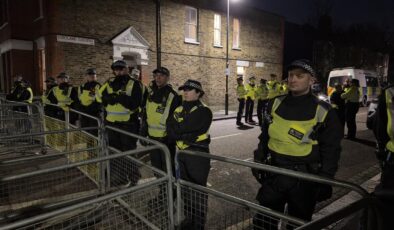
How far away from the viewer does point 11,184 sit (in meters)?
4.72

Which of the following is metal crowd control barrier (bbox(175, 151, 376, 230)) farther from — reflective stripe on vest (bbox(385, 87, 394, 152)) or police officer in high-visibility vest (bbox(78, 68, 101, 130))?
police officer in high-visibility vest (bbox(78, 68, 101, 130))

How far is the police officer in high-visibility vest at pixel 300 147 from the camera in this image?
262 centimetres

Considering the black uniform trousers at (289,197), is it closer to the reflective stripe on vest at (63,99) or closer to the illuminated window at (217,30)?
the reflective stripe on vest at (63,99)

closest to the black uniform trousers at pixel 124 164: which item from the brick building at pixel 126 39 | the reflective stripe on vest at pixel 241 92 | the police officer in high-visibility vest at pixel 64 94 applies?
the police officer in high-visibility vest at pixel 64 94

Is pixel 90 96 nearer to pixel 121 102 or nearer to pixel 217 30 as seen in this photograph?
pixel 121 102

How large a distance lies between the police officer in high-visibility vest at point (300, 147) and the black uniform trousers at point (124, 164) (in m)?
1.83

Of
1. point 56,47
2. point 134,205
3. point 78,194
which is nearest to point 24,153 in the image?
point 78,194

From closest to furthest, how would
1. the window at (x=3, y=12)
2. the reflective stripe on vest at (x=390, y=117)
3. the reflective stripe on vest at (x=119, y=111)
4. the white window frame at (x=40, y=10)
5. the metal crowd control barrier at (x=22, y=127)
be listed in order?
the reflective stripe on vest at (x=390, y=117), the reflective stripe on vest at (x=119, y=111), the metal crowd control barrier at (x=22, y=127), the white window frame at (x=40, y=10), the window at (x=3, y=12)

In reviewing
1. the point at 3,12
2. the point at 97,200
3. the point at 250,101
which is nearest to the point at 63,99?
the point at 97,200

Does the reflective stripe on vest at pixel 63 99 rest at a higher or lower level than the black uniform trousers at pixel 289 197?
higher

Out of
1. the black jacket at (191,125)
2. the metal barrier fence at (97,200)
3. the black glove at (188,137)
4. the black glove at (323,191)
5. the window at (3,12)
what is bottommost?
the metal barrier fence at (97,200)

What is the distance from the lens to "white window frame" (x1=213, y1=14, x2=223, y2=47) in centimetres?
2048

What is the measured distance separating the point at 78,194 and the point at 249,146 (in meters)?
5.28

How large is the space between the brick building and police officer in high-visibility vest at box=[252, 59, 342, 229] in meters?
13.0
